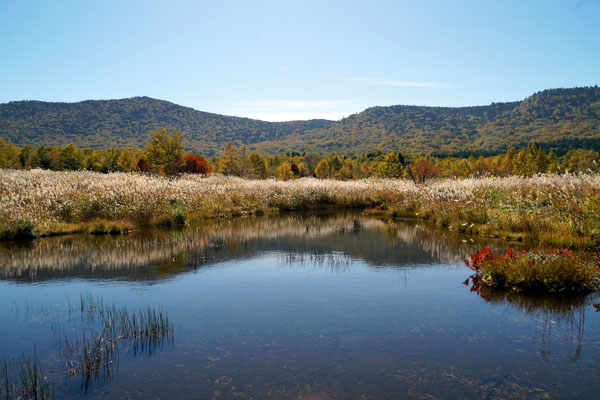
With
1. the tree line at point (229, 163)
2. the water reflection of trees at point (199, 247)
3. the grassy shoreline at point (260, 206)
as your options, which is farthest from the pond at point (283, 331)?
the tree line at point (229, 163)

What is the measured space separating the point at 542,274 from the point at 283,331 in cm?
669

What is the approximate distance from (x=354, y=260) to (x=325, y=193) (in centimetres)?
2061

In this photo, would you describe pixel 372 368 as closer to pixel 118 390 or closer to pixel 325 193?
pixel 118 390

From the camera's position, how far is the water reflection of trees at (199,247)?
13188 mm

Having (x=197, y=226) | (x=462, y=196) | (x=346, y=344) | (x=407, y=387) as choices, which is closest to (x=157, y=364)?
(x=346, y=344)

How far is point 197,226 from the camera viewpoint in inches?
921

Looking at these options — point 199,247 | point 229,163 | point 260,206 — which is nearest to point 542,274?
point 199,247

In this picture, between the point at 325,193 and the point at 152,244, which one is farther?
the point at 325,193

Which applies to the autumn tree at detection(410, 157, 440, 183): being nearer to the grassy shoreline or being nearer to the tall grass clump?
the grassy shoreline

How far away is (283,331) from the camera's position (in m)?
7.84

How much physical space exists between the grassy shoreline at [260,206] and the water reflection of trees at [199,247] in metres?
1.52

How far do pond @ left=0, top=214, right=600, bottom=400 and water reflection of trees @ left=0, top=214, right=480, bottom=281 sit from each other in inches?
6.3

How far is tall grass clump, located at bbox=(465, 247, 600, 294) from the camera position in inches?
380

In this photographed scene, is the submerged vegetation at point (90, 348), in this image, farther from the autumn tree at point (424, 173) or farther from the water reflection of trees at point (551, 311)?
the autumn tree at point (424, 173)
